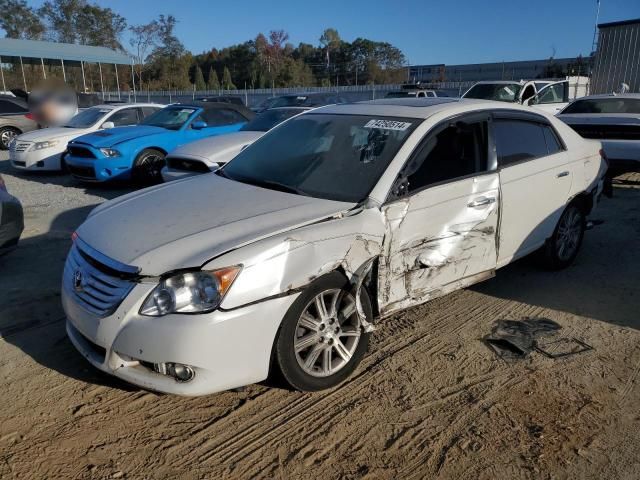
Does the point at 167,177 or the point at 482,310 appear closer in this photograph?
the point at 482,310

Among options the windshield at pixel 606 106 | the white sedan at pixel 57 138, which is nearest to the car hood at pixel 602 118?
the windshield at pixel 606 106

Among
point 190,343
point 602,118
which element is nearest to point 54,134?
point 190,343

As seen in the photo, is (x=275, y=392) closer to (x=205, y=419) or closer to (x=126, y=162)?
(x=205, y=419)

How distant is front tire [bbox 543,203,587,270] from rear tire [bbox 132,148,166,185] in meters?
6.88

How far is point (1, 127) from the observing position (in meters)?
14.8

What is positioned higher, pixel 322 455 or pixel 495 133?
pixel 495 133

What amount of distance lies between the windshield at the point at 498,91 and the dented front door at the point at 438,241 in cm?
1149

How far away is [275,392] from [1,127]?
15004 millimetres

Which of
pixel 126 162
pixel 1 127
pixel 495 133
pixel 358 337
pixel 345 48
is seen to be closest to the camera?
pixel 358 337

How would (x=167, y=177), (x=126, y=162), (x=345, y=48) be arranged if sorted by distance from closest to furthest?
(x=167, y=177)
(x=126, y=162)
(x=345, y=48)

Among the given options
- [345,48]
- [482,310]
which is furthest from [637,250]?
[345,48]

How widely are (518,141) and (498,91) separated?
11.3 metres

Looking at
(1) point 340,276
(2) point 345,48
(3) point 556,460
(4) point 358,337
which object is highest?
(2) point 345,48

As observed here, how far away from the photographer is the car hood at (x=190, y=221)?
2854 mm
